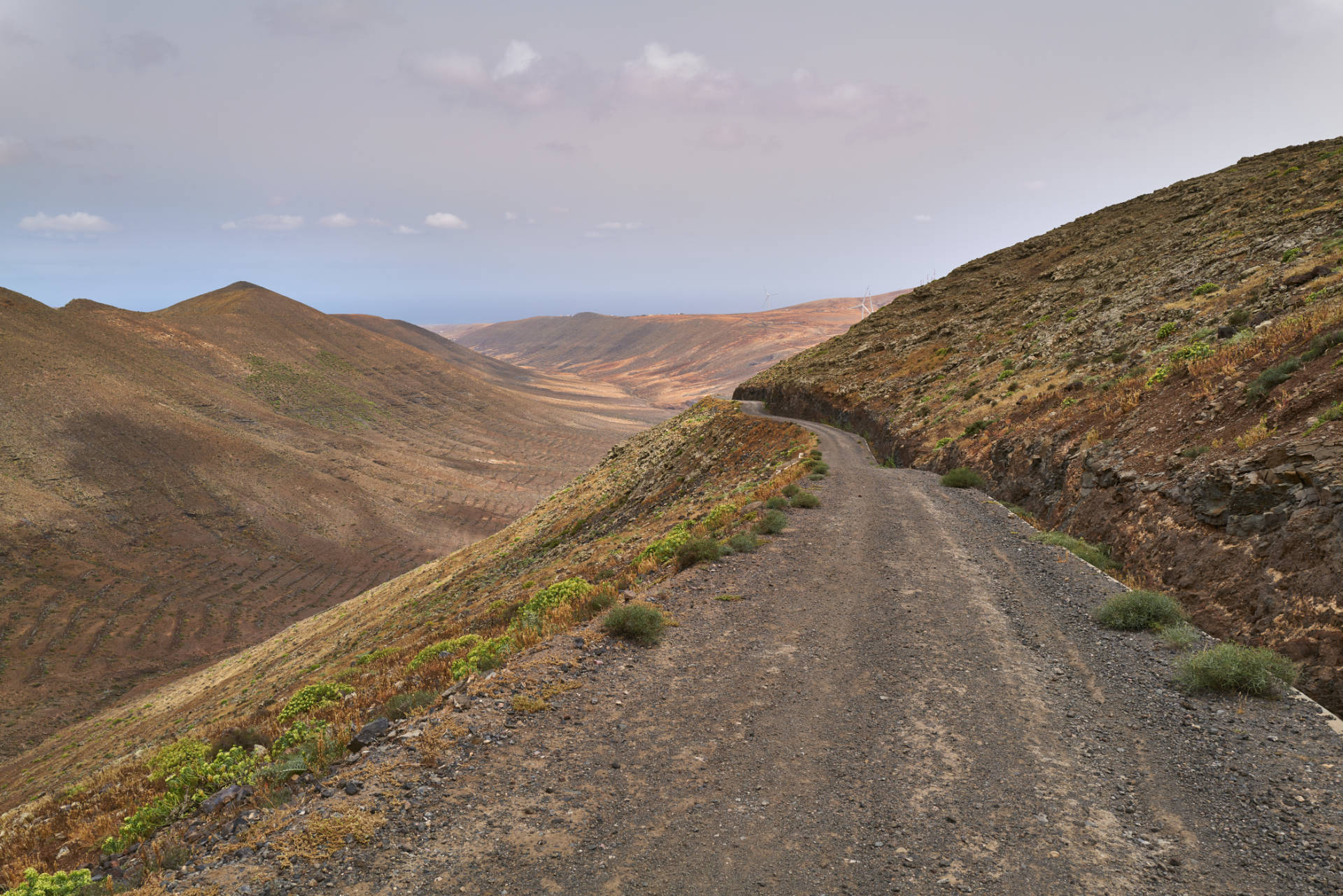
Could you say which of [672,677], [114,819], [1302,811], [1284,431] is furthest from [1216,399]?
[114,819]

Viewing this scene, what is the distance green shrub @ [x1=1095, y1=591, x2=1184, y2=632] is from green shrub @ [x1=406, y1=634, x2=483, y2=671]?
1119 centimetres

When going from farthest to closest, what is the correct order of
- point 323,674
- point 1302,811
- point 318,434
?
1. point 318,434
2. point 323,674
3. point 1302,811

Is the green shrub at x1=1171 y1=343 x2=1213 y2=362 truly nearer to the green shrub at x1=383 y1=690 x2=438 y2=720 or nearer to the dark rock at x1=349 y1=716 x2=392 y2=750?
the green shrub at x1=383 y1=690 x2=438 y2=720

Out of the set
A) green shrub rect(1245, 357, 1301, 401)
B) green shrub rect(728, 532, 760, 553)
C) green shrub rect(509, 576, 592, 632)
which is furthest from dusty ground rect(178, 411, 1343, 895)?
green shrub rect(1245, 357, 1301, 401)

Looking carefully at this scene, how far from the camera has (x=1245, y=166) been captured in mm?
45156

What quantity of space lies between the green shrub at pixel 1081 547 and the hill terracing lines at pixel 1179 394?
1.07 ft

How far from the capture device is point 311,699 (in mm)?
11562

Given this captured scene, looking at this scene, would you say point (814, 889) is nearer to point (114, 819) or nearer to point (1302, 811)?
point (1302, 811)

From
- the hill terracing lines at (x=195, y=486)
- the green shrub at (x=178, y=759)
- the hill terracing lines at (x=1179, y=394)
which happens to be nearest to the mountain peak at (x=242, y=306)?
the hill terracing lines at (x=195, y=486)

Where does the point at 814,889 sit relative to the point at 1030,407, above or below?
below

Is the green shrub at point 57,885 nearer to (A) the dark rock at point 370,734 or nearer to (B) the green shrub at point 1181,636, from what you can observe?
(A) the dark rock at point 370,734

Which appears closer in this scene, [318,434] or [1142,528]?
[1142,528]

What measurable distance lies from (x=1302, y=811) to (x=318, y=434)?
112 m

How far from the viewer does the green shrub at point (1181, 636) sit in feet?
31.9
